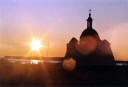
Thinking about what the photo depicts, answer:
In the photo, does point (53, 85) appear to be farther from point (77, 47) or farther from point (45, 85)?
point (77, 47)

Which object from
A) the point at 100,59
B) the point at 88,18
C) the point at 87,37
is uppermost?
the point at 88,18

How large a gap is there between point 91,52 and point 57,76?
1349 centimetres

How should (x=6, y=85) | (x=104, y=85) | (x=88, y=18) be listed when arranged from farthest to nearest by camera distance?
(x=88, y=18)
(x=104, y=85)
(x=6, y=85)

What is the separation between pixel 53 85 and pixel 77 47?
16.3 m

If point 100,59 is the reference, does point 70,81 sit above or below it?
below

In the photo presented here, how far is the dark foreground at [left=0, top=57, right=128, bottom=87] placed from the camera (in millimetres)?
26734

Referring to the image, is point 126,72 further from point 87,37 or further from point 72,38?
point 72,38

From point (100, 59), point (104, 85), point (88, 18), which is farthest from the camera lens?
point (88, 18)

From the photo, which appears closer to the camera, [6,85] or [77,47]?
[6,85]

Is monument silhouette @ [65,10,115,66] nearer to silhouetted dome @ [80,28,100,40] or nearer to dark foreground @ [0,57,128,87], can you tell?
silhouetted dome @ [80,28,100,40]

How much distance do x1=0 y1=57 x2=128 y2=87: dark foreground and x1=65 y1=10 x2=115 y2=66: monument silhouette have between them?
10.3 metres

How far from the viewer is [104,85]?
89.5 feet

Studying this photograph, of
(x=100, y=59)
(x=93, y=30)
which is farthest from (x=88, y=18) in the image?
→ (x=100, y=59)

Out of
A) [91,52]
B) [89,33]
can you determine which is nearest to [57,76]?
[91,52]
